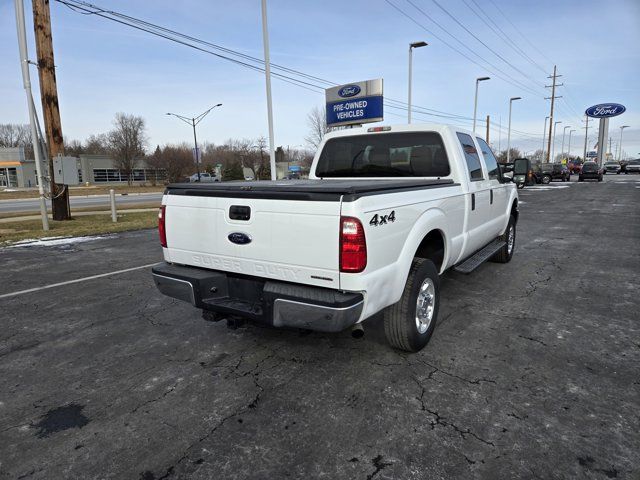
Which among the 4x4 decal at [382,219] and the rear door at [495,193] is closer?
the 4x4 decal at [382,219]

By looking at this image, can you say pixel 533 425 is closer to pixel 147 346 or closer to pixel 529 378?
pixel 529 378

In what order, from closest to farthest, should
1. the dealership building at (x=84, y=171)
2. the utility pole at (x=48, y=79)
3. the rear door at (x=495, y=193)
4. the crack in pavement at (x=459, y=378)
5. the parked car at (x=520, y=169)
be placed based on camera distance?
1. the crack in pavement at (x=459, y=378)
2. the rear door at (x=495, y=193)
3. the parked car at (x=520, y=169)
4. the utility pole at (x=48, y=79)
5. the dealership building at (x=84, y=171)

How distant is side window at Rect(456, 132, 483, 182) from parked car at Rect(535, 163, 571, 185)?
3385cm

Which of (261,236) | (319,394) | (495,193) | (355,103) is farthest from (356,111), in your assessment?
(319,394)

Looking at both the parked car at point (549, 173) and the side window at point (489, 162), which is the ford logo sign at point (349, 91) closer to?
the parked car at point (549, 173)

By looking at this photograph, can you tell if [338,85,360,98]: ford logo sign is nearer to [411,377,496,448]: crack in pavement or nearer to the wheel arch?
the wheel arch

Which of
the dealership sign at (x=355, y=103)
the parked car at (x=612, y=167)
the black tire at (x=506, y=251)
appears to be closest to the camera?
the black tire at (x=506, y=251)

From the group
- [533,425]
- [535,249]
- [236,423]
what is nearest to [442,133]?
[533,425]

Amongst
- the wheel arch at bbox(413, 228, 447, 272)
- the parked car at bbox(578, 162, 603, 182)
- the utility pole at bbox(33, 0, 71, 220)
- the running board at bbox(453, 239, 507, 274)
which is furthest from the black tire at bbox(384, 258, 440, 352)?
the parked car at bbox(578, 162, 603, 182)

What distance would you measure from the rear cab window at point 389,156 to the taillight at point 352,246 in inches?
88.1

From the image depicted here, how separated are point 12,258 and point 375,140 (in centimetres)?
738

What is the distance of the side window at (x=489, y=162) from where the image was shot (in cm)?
564

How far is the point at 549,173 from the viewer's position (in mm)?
37312

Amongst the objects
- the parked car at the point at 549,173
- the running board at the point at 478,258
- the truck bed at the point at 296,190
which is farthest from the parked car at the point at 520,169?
the parked car at the point at 549,173
